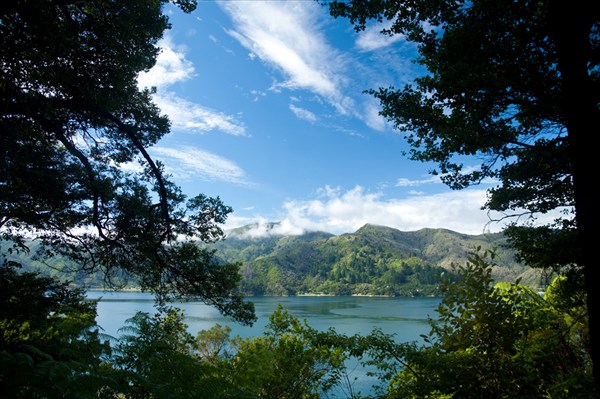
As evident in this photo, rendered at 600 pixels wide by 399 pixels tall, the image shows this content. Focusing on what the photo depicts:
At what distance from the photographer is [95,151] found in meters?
7.38

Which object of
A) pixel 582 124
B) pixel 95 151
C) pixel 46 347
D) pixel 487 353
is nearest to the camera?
pixel 582 124

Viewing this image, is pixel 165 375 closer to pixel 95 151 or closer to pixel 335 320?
pixel 95 151

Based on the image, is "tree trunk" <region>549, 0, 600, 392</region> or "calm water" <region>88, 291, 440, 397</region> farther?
"calm water" <region>88, 291, 440, 397</region>

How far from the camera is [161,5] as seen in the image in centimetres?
662

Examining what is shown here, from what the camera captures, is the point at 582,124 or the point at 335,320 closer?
the point at 582,124

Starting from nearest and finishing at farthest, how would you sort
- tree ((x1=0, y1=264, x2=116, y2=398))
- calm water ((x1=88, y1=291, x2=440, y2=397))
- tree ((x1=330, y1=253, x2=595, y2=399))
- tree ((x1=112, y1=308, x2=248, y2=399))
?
tree ((x1=0, y1=264, x2=116, y2=398)), tree ((x1=112, y1=308, x2=248, y2=399)), tree ((x1=330, y1=253, x2=595, y2=399)), calm water ((x1=88, y1=291, x2=440, y2=397))

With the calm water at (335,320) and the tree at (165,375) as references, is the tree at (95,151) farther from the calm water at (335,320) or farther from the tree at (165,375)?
the calm water at (335,320)

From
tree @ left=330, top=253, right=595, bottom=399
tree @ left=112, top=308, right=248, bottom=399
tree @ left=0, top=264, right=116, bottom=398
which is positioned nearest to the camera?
tree @ left=0, top=264, right=116, bottom=398

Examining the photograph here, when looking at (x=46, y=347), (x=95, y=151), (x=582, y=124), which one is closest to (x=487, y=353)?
(x=582, y=124)

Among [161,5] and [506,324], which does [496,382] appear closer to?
[506,324]

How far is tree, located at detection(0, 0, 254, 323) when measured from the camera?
4.62 meters

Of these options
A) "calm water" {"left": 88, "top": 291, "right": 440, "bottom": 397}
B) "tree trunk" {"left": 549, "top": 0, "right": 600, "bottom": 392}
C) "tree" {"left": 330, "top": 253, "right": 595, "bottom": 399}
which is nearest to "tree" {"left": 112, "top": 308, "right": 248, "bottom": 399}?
"tree" {"left": 330, "top": 253, "right": 595, "bottom": 399}

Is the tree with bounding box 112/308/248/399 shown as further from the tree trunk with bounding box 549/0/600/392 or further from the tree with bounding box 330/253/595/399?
the tree trunk with bounding box 549/0/600/392

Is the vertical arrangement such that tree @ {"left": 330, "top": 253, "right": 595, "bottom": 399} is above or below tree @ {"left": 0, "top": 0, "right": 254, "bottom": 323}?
below
